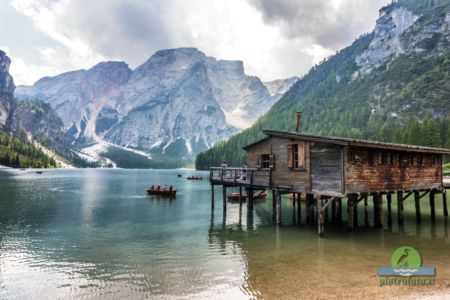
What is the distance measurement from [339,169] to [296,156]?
16.8 ft

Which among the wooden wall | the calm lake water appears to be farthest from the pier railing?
the wooden wall

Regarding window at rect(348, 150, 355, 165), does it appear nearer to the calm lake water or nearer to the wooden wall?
the wooden wall

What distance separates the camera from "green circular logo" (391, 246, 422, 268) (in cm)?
2161

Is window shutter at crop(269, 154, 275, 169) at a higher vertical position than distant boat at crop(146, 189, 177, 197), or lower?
higher

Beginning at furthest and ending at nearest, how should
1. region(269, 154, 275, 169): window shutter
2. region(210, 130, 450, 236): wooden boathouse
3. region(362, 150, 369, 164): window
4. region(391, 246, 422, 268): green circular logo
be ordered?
region(269, 154, 275, 169): window shutter
region(362, 150, 369, 164): window
region(210, 130, 450, 236): wooden boathouse
region(391, 246, 422, 268): green circular logo

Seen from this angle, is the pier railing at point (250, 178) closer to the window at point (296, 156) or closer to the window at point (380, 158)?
the window at point (296, 156)

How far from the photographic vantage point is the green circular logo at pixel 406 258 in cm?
2161

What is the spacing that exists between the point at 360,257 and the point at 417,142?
10702 cm

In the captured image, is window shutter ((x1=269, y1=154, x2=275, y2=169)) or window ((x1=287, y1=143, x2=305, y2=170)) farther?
window shutter ((x1=269, y1=154, x2=275, y2=169))

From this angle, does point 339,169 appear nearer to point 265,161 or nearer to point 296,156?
point 296,156

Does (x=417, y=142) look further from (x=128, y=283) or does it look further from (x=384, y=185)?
(x=128, y=283)

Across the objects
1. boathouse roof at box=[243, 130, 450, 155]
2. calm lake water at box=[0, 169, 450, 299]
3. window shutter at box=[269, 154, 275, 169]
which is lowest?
calm lake water at box=[0, 169, 450, 299]

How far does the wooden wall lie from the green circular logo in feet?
19.6

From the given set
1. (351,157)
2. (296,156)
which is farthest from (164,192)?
(351,157)
